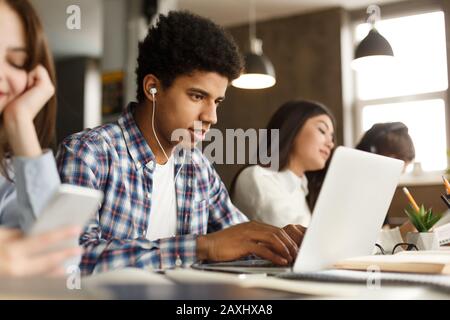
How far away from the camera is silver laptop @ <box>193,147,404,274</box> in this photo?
0.75 m

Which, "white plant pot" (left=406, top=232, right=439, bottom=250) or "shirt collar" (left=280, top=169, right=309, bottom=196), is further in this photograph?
"shirt collar" (left=280, top=169, right=309, bottom=196)

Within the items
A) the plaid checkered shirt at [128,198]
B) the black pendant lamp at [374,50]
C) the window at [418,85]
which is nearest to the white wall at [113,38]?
the black pendant lamp at [374,50]

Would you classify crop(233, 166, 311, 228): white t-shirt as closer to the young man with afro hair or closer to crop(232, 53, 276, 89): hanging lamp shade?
the young man with afro hair

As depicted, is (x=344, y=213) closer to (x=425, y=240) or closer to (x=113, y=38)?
(x=425, y=240)

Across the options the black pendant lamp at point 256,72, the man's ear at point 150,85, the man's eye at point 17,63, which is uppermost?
the black pendant lamp at point 256,72

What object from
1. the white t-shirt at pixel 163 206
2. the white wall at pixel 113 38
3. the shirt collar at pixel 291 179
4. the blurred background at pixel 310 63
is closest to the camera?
the white t-shirt at pixel 163 206

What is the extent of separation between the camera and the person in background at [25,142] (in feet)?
1.85

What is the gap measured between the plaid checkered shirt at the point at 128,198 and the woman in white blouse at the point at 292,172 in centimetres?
45

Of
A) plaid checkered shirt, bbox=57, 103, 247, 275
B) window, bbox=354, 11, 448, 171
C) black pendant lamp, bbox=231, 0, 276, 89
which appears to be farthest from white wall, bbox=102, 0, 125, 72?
window, bbox=354, 11, 448, 171

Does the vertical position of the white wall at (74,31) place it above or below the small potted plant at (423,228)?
above

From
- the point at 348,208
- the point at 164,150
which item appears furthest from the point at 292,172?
the point at 348,208

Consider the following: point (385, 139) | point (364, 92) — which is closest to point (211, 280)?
point (385, 139)

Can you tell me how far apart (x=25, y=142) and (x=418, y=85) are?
3701 mm

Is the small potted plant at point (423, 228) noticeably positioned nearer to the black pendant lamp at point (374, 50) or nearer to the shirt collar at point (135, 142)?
the shirt collar at point (135, 142)
